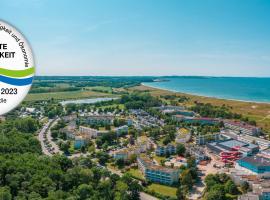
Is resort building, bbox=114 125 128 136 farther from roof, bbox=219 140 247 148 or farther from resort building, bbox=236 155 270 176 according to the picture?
resort building, bbox=236 155 270 176

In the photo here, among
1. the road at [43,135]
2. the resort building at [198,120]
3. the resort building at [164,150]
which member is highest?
the resort building at [198,120]

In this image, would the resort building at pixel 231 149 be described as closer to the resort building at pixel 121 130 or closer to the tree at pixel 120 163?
the tree at pixel 120 163

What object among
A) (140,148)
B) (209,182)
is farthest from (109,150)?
(209,182)

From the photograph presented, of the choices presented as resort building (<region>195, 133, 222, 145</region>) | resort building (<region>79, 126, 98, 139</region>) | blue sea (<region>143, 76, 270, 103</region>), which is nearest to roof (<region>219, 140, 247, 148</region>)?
resort building (<region>195, 133, 222, 145</region>)

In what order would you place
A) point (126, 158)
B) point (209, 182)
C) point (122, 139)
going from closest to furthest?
point (209, 182), point (126, 158), point (122, 139)

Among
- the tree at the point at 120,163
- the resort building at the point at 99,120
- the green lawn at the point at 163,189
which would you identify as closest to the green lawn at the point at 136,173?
the tree at the point at 120,163

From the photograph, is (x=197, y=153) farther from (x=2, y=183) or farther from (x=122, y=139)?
(x=2, y=183)
